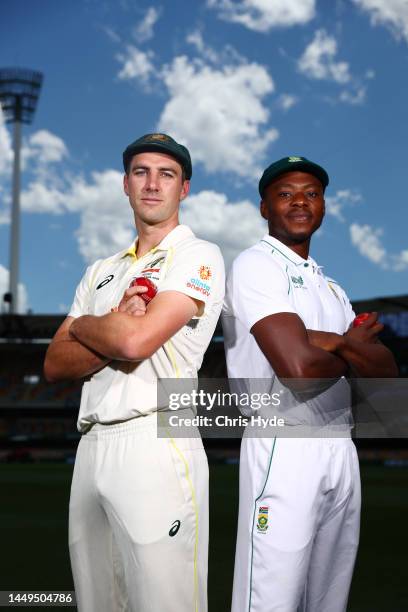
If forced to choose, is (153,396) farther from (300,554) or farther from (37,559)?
(37,559)

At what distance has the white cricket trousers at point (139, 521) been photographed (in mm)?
2344

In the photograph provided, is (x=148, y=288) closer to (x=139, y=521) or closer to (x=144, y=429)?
(x=144, y=429)

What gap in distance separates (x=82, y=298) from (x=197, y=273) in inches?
23.7

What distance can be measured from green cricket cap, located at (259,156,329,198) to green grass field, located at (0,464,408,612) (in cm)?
360

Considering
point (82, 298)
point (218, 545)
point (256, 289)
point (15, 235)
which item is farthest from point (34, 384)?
point (256, 289)

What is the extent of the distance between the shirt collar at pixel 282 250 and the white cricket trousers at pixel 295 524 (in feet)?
2.30

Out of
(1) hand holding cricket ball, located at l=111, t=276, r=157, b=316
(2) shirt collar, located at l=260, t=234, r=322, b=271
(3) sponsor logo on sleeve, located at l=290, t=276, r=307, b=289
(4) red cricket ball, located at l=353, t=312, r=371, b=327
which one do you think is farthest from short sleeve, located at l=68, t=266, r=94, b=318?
(4) red cricket ball, located at l=353, t=312, r=371, b=327

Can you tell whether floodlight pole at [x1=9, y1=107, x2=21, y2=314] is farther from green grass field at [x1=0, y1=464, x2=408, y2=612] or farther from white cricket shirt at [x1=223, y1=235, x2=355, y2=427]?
white cricket shirt at [x1=223, y1=235, x2=355, y2=427]

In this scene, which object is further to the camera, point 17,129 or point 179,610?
point 17,129

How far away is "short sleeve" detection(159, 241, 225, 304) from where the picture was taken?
2.48m

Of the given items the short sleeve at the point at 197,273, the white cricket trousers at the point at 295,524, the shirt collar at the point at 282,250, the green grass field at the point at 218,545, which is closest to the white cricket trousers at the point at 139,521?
the white cricket trousers at the point at 295,524

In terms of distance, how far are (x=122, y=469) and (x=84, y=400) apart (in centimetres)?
31

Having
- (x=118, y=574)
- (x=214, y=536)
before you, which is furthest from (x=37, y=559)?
(x=118, y=574)

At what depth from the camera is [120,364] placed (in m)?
2.50
